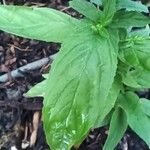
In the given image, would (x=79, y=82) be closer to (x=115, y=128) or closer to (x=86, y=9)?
(x=86, y=9)

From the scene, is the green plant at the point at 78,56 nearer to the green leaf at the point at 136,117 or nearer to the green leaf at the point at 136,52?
the green leaf at the point at 136,52

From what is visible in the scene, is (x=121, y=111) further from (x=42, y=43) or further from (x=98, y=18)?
(x=42, y=43)

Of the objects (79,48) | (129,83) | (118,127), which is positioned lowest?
(118,127)

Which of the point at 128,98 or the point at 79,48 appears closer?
the point at 79,48

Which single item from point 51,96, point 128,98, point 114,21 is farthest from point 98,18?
point 128,98

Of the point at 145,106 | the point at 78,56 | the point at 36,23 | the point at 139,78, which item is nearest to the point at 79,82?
the point at 78,56

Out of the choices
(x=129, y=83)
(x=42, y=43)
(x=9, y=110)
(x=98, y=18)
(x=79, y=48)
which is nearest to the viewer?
(x=79, y=48)
